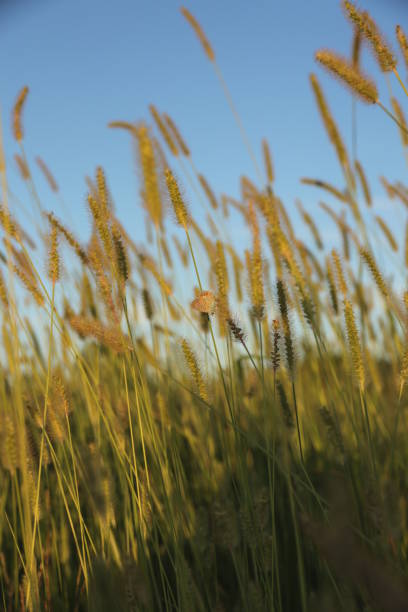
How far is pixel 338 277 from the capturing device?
3.75 ft

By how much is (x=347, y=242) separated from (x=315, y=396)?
64 cm

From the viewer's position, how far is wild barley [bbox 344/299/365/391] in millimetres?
871

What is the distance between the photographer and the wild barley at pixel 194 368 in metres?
0.87

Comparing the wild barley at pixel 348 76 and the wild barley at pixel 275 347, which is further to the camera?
the wild barley at pixel 348 76

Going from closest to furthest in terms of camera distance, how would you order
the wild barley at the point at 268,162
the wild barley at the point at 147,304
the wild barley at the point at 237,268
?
the wild barley at the point at 147,304, the wild barley at the point at 237,268, the wild barley at the point at 268,162

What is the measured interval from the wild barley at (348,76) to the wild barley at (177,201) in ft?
1.36

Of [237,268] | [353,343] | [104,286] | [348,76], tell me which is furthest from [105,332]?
[237,268]

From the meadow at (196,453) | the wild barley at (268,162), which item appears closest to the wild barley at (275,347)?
the meadow at (196,453)

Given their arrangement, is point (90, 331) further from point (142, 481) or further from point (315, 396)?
point (315, 396)

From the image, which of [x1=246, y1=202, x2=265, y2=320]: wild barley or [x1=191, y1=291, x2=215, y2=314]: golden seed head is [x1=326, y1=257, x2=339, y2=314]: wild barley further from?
[x1=191, y1=291, x2=215, y2=314]: golden seed head

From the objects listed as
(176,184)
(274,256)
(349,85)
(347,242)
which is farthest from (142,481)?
(347,242)

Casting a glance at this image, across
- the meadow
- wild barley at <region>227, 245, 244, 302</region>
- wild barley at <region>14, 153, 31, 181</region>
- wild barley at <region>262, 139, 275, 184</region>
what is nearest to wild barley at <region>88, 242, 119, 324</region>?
the meadow

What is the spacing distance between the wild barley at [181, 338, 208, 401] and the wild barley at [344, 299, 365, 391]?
0.27 m

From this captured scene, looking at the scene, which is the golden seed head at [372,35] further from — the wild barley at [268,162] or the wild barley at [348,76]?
the wild barley at [268,162]
